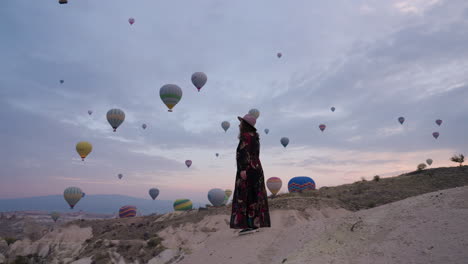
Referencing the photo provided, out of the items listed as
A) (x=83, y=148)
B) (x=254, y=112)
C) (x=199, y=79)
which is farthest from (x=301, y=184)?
(x=83, y=148)

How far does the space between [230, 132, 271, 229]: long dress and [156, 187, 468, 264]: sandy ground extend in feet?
3.09

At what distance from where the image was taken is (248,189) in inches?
461

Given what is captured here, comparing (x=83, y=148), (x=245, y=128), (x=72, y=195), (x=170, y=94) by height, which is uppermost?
(x=170, y=94)

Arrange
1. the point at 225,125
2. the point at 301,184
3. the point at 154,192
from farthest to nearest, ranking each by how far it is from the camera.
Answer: the point at 154,192, the point at 225,125, the point at 301,184

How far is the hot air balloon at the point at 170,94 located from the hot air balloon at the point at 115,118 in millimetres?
8094

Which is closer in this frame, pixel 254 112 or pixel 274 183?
pixel 274 183

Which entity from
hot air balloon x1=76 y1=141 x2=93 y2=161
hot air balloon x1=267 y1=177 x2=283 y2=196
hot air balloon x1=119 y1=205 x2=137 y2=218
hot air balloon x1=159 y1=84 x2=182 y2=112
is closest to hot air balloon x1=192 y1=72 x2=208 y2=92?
hot air balloon x1=159 y1=84 x2=182 y2=112

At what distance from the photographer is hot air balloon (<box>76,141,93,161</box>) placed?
4520 cm

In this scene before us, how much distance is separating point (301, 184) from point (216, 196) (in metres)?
15.4

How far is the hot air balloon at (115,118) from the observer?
4191 cm

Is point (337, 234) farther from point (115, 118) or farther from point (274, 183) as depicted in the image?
point (115, 118)

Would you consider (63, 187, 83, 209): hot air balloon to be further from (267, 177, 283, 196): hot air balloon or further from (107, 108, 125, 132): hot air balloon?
(267, 177, 283, 196): hot air balloon

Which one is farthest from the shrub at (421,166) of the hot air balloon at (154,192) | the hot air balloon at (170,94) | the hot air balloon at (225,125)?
the hot air balloon at (154,192)

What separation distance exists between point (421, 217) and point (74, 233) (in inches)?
1689
